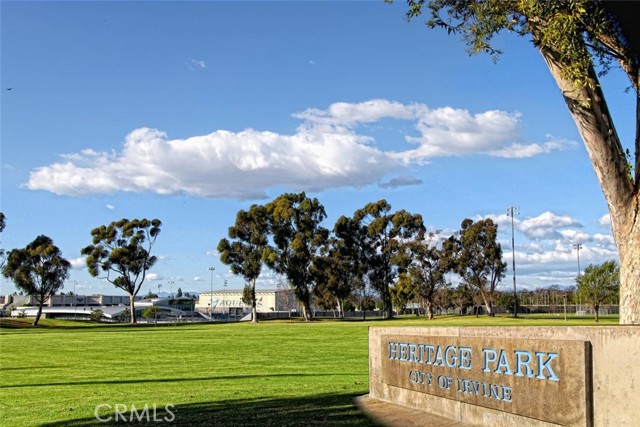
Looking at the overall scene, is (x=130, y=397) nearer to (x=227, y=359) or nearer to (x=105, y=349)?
(x=227, y=359)

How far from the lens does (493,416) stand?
823 cm

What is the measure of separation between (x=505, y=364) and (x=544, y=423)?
2.91 ft

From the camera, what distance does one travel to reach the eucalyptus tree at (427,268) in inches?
3337

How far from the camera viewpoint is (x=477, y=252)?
88438mm

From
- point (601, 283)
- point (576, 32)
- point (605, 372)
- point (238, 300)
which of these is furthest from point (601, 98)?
point (238, 300)

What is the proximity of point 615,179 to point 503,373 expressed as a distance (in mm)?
Result: 4658

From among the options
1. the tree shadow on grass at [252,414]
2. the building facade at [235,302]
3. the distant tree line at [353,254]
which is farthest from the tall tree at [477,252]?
the tree shadow on grass at [252,414]

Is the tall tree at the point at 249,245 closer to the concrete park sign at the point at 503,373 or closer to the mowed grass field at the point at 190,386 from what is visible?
the mowed grass field at the point at 190,386

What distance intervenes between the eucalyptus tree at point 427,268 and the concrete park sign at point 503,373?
75177mm

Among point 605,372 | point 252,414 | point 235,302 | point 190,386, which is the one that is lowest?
point 235,302

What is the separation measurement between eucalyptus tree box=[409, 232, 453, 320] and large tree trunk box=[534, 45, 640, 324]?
2925 inches

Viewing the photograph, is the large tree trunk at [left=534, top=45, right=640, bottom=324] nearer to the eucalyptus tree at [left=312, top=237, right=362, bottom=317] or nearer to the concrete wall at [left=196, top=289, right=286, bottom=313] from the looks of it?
the eucalyptus tree at [left=312, top=237, right=362, bottom=317]

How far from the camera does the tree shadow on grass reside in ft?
31.3

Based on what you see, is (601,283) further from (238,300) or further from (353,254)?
(238,300)
